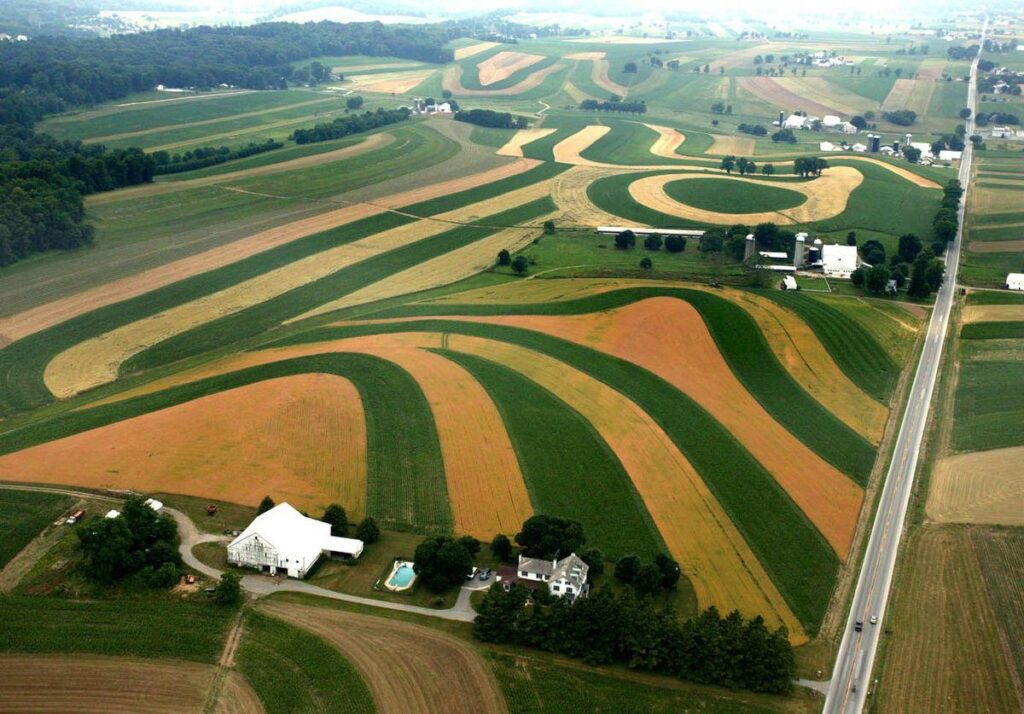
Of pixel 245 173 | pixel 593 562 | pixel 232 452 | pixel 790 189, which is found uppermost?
pixel 245 173

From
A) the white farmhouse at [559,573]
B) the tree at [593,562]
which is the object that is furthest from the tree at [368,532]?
the tree at [593,562]

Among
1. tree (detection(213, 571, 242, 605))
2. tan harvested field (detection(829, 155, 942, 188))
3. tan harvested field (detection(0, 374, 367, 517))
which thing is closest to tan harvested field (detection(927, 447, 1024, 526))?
tan harvested field (detection(0, 374, 367, 517))

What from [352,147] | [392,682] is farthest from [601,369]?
[352,147]

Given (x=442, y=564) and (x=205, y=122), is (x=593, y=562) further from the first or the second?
(x=205, y=122)

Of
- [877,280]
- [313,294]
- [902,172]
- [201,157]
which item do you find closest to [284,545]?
[313,294]

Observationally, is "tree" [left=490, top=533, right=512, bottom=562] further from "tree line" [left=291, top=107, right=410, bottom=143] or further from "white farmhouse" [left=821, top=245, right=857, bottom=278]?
"tree line" [left=291, top=107, right=410, bottom=143]

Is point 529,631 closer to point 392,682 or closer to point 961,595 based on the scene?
point 392,682
